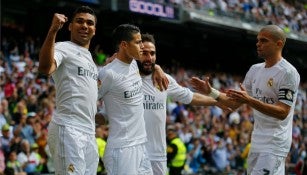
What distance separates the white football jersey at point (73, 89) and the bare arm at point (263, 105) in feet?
4.93

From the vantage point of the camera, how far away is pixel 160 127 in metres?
7.91

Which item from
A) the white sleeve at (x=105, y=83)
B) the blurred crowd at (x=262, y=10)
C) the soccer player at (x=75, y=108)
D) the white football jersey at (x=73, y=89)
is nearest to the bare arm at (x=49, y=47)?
the soccer player at (x=75, y=108)

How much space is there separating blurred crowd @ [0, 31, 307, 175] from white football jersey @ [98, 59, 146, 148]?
3537mm

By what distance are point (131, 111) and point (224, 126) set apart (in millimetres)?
13932

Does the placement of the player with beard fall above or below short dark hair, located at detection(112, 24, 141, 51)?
below

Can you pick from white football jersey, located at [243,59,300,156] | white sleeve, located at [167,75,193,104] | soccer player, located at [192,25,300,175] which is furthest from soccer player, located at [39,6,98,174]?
white football jersey, located at [243,59,300,156]

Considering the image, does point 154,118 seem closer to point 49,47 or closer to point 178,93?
point 178,93

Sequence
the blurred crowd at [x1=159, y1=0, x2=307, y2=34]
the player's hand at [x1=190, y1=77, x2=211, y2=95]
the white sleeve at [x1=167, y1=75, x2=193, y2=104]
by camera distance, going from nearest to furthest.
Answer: the player's hand at [x1=190, y1=77, x2=211, y2=95] < the white sleeve at [x1=167, y1=75, x2=193, y2=104] < the blurred crowd at [x1=159, y1=0, x2=307, y2=34]

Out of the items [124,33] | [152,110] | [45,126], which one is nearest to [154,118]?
[152,110]

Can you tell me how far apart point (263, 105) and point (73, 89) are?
202 cm

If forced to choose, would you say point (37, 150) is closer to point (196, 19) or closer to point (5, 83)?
point (5, 83)

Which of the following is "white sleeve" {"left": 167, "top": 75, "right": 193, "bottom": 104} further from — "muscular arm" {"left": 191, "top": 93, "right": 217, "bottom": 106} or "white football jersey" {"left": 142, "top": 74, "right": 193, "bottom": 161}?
"white football jersey" {"left": 142, "top": 74, "right": 193, "bottom": 161}

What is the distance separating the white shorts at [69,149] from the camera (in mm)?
6223

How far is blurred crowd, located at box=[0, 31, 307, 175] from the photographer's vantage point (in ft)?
42.1
